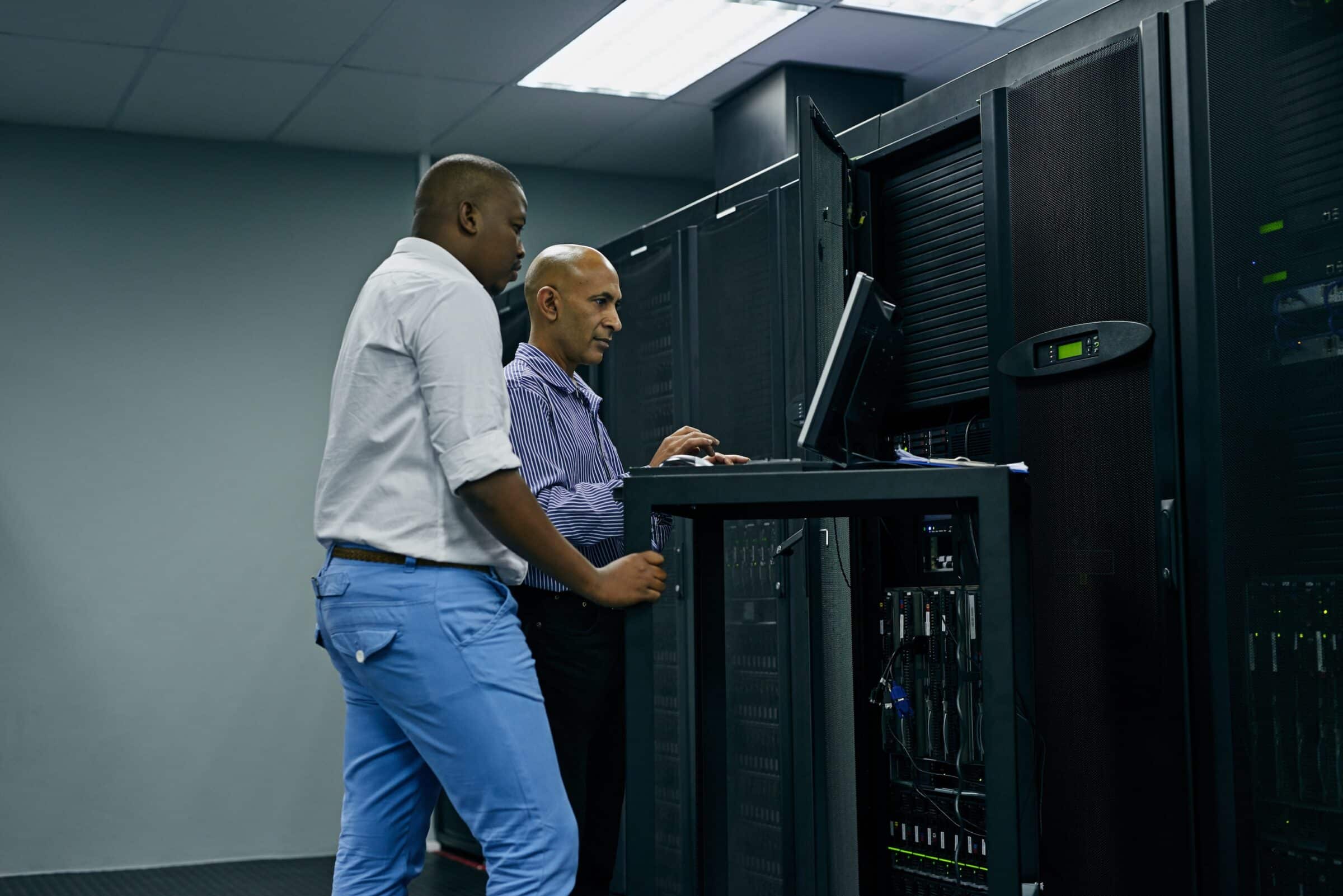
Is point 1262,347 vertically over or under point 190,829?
over

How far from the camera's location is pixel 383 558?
1.63m

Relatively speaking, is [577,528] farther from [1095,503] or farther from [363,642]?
[1095,503]

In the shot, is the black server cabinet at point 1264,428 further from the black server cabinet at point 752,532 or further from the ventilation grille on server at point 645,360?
the ventilation grille on server at point 645,360

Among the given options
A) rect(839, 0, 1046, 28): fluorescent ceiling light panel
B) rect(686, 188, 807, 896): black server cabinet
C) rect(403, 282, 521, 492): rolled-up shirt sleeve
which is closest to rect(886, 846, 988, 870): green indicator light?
rect(686, 188, 807, 896): black server cabinet

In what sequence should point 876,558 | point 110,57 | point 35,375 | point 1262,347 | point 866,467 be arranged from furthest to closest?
point 35,375
point 110,57
point 876,558
point 1262,347
point 866,467

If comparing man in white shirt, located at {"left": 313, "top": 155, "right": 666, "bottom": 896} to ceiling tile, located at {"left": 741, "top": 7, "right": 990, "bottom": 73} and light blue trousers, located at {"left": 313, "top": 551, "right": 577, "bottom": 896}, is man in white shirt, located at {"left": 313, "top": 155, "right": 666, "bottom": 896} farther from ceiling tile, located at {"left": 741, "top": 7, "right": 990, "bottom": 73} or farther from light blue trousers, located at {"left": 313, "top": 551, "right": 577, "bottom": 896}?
ceiling tile, located at {"left": 741, "top": 7, "right": 990, "bottom": 73}

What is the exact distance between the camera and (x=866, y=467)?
169 centimetres

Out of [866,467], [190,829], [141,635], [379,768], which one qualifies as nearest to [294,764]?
[190,829]

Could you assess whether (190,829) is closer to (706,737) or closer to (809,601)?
(809,601)

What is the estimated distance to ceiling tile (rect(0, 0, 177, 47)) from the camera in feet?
12.4

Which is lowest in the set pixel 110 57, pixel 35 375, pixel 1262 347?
pixel 1262 347

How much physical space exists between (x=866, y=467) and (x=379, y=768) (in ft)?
2.47

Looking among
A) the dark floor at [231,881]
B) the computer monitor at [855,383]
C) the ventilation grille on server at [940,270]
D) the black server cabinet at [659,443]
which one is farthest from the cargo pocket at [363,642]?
the dark floor at [231,881]

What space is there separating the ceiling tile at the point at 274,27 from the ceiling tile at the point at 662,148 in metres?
1.19
